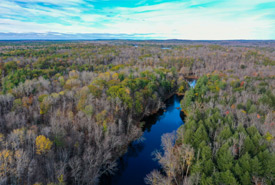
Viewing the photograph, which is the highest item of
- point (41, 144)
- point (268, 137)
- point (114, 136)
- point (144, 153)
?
point (268, 137)

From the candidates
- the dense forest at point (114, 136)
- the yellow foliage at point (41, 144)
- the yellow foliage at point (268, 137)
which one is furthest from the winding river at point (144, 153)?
the yellow foliage at point (268, 137)

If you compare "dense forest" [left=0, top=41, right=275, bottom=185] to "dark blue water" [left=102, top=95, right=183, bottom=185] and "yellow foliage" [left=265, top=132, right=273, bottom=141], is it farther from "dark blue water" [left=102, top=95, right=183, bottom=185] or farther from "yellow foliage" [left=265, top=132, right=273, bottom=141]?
"dark blue water" [left=102, top=95, right=183, bottom=185]

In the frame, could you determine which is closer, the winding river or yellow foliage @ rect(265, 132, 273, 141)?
yellow foliage @ rect(265, 132, 273, 141)

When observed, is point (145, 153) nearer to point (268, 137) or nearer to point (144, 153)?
point (144, 153)

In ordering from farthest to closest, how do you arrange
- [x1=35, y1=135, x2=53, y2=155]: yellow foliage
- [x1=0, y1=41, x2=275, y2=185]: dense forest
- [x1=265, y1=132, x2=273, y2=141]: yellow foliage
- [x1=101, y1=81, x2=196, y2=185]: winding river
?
1. [x1=101, y1=81, x2=196, y2=185]: winding river
2. [x1=265, y1=132, x2=273, y2=141]: yellow foliage
3. [x1=35, y1=135, x2=53, y2=155]: yellow foliage
4. [x1=0, y1=41, x2=275, y2=185]: dense forest

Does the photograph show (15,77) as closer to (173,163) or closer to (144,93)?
(144,93)

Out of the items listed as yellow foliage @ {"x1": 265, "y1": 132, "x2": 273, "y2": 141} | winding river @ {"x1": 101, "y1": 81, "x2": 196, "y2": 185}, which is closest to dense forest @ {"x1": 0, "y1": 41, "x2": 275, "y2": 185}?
yellow foliage @ {"x1": 265, "y1": 132, "x2": 273, "y2": 141}

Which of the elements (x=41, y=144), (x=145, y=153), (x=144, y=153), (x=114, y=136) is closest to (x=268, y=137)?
(x=145, y=153)
